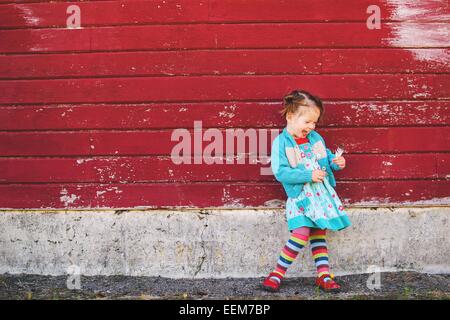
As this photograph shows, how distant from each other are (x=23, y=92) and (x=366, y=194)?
308 centimetres

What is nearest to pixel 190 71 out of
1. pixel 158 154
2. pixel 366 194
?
pixel 158 154

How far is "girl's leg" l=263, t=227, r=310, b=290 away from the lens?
4594 mm

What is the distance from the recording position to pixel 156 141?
198 inches

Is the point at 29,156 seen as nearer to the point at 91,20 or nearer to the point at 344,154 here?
the point at 91,20

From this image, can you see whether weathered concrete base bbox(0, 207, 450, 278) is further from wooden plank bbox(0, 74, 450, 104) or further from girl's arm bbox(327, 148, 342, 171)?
wooden plank bbox(0, 74, 450, 104)

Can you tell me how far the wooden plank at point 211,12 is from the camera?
16.3 feet

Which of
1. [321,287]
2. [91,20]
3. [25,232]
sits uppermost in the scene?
[91,20]

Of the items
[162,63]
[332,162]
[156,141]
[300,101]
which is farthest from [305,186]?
[162,63]

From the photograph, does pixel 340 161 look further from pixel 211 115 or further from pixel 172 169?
pixel 172 169

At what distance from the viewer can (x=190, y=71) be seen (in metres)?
5.01

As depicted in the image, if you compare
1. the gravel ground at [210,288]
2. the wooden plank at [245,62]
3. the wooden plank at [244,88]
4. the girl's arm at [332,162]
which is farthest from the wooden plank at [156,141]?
the gravel ground at [210,288]

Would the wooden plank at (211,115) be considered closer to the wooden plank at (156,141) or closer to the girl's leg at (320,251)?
the wooden plank at (156,141)

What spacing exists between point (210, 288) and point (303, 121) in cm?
156

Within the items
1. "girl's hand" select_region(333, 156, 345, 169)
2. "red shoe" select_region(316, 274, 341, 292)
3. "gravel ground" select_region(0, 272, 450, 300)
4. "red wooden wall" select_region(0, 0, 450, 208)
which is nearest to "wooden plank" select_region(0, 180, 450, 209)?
"red wooden wall" select_region(0, 0, 450, 208)
